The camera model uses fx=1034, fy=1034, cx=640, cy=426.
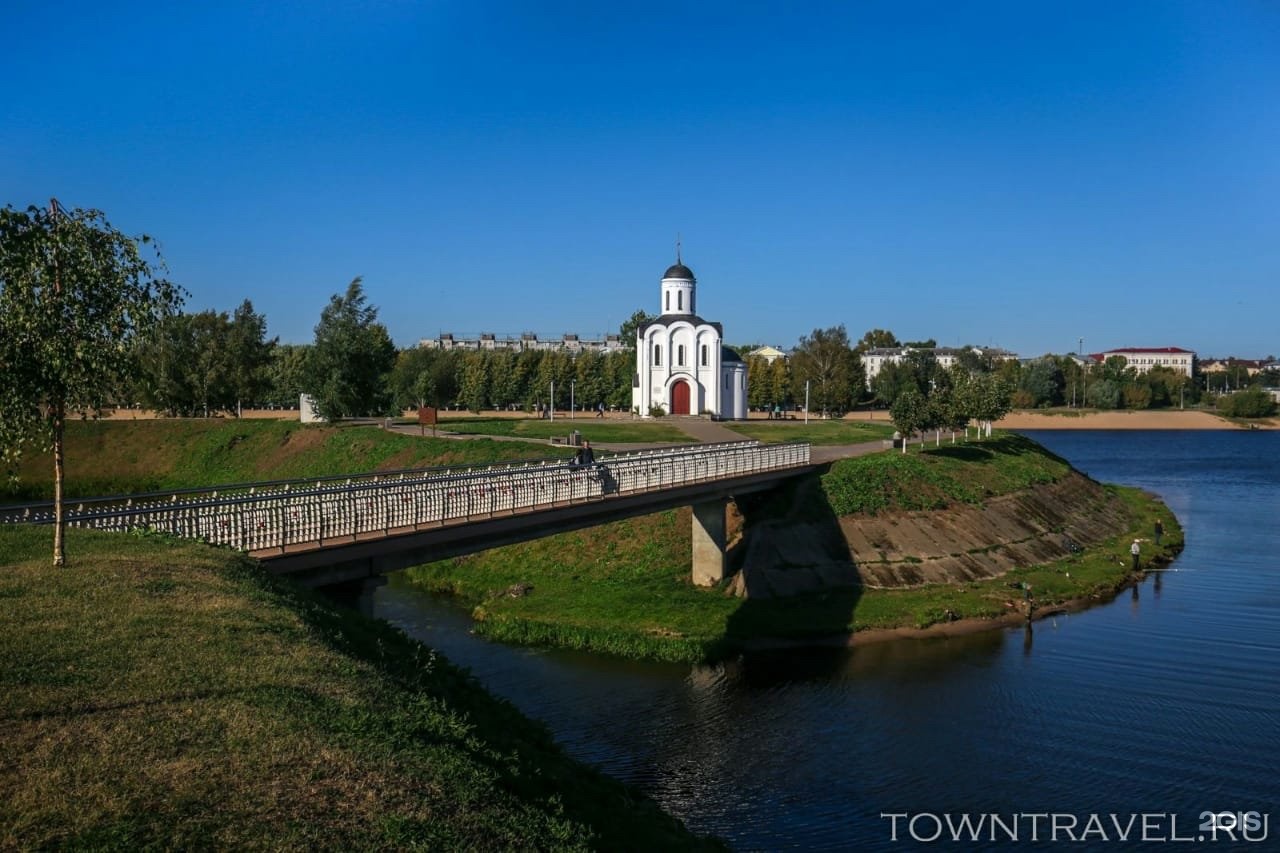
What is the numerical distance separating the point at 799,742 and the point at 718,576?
1391cm

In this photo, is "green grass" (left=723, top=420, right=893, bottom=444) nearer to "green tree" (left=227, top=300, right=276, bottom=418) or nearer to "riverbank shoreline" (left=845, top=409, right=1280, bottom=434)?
"green tree" (left=227, top=300, right=276, bottom=418)

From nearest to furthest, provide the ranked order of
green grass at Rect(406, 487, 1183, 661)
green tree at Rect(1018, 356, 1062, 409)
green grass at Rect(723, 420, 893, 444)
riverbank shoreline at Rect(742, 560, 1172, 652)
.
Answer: riverbank shoreline at Rect(742, 560, 1172, 652) → green grass at Rect(406, 487, 1183, 661) → green grass at Rect(723, 420, 893, 444) → green tree at Rect(1018, 356, 1062, 409)

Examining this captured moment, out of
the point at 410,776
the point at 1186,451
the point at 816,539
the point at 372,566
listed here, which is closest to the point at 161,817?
the point at 410,776

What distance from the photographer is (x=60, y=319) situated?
15.5 meters

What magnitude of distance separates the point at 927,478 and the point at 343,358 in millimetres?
38388

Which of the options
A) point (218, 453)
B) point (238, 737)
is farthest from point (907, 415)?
point (238, 737)

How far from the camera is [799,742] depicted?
918 inches

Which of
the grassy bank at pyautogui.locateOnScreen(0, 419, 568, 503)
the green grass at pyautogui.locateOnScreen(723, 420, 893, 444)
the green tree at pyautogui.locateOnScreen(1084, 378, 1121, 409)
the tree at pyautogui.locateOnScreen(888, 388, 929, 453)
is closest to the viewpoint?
the tree at pyautogui.locateOnScreen(888, 388, 929, 453)

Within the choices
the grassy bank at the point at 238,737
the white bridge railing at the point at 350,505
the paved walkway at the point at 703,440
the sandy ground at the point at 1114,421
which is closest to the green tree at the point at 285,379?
the paved walkway at the point at 703,440

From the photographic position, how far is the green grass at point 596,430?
2469 inches

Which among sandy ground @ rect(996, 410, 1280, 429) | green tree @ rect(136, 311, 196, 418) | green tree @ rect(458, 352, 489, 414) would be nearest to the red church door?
green tree @ rect(136, 311, 196, 418)

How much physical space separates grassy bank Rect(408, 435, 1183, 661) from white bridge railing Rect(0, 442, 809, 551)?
484 centimetres

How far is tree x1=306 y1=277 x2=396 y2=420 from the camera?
6594cm

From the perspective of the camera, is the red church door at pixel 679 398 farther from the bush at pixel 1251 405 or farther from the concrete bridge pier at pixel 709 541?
the bush at pixel 1251 405
